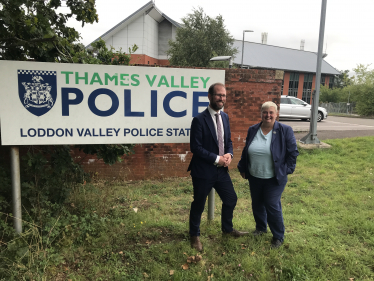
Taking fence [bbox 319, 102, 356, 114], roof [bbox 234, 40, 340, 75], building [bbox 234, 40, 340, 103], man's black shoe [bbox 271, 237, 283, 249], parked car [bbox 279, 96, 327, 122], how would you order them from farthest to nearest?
building [bbox 234, 40, 340, 103] < roof [bbox 234, 40, 340, 75] < fence [bbox 319, 102, 356, 114] < parked car [bbox 279, 96, 327, 122] < man's black shoe [bbox 271, 237, 283, 249]

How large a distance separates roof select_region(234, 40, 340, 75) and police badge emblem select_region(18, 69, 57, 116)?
37.4 meters

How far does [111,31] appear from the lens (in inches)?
1057

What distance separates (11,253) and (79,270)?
27.8 inches

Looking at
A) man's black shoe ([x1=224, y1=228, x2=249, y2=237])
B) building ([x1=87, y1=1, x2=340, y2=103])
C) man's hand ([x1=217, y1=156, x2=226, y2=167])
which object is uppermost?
building ([x1=87, y1=1, x2=340, y2=103])

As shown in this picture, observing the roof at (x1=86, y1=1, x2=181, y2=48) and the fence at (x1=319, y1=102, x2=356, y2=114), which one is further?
the fence at (x1=319, y1=102, x2=356, y2=114)

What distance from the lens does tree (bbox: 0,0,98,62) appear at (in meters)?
2.99

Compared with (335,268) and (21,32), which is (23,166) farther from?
(335,268)

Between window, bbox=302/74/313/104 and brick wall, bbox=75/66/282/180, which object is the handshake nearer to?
brick wall, bbox=75/66/282/180

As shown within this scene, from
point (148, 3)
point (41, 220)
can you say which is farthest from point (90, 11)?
point (148, 3)

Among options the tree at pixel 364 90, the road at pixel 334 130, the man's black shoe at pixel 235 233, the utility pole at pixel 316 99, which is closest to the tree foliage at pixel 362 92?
the tree at pixel 364 90

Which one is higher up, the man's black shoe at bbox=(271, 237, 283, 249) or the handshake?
the handshake

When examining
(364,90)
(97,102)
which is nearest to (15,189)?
(97,102)

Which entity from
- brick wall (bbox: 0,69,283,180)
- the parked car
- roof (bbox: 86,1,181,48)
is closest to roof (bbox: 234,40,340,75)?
roof (bbox: 86,1,181,48)

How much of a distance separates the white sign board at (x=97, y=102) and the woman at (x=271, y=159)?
0.83 metres
